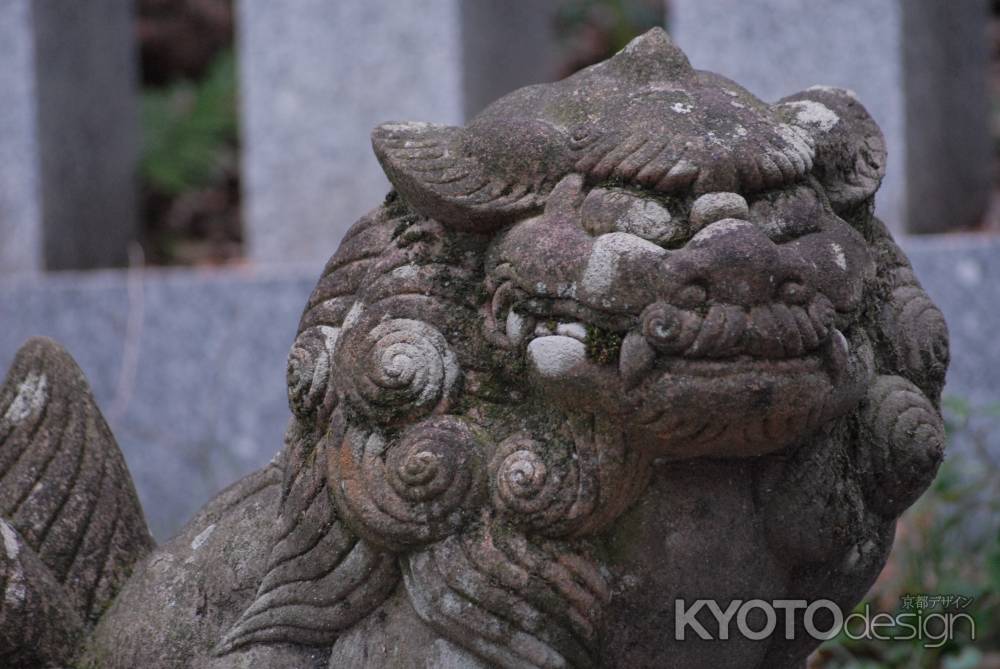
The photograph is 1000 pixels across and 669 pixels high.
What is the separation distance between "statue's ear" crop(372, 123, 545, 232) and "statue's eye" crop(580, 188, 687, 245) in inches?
3.2

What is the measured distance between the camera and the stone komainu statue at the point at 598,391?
1277mm

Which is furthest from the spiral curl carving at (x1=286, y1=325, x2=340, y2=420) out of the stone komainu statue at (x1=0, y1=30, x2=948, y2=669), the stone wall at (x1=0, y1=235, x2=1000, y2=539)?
the stone wall at (x1=0, y1=235, x2=1000, y2=539)

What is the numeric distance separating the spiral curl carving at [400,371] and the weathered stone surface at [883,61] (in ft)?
6.16

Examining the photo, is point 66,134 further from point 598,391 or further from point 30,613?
point 598,391

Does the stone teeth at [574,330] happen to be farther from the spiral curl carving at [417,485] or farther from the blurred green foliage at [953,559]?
the blurred green foliage at [953,559]

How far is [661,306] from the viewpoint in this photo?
4.10 feet

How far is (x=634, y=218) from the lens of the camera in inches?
51.5

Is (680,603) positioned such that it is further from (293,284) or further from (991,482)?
(293,284)

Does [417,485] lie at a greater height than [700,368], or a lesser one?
lesser

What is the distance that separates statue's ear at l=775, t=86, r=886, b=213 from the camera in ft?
4.75

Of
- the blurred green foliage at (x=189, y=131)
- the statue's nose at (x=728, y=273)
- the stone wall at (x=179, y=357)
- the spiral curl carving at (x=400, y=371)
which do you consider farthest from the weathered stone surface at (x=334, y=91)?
the blurred green foliage at (x=189, y=131)

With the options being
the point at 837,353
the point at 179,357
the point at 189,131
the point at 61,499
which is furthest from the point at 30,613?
the point at 189,131

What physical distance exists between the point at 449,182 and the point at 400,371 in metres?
0.21

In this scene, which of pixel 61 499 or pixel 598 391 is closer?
pixel 598 391
